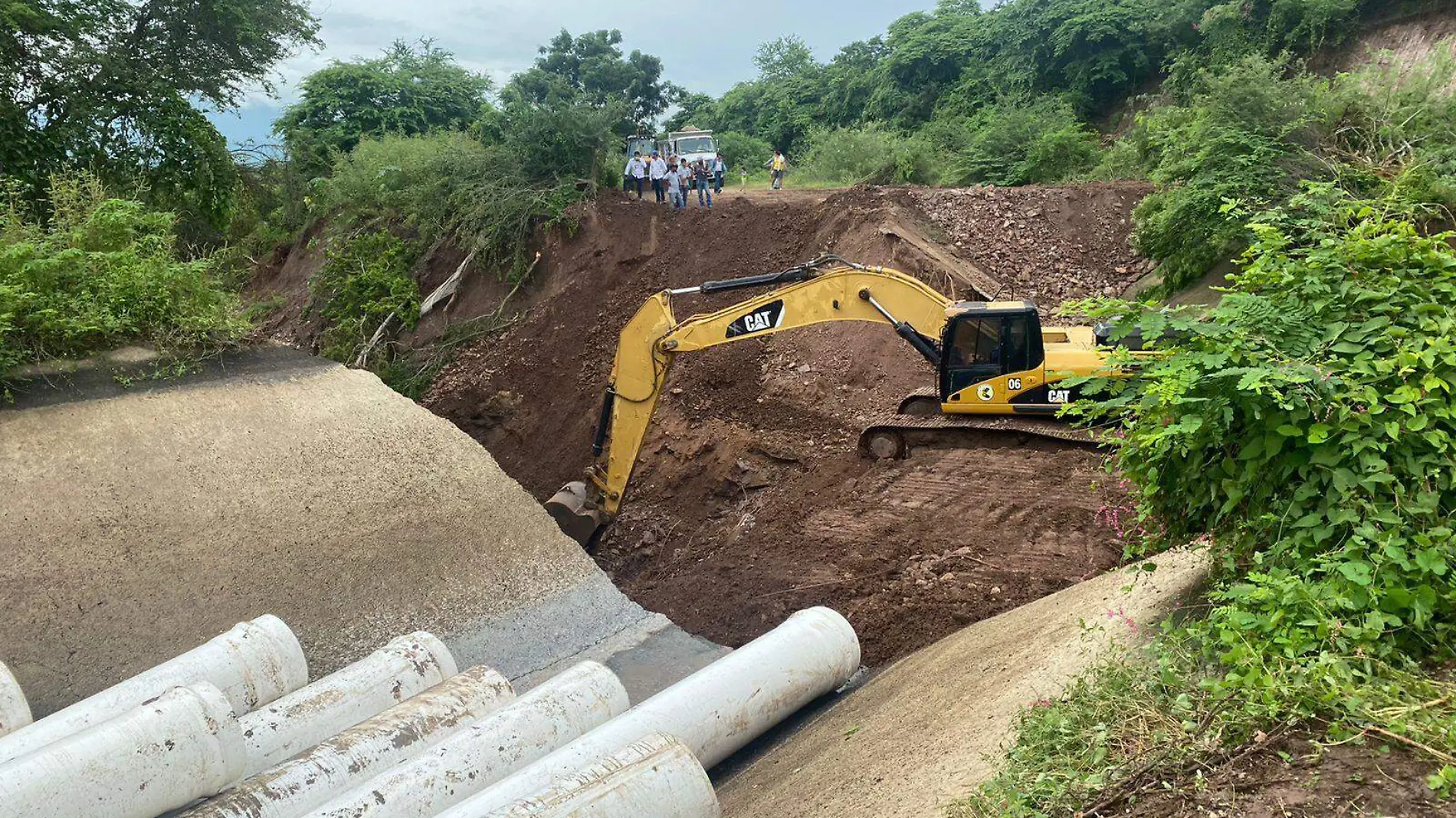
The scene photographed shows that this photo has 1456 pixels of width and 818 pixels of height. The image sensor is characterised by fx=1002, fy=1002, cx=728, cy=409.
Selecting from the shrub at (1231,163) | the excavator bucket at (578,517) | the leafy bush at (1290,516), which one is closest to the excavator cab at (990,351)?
the excavator bucket at (578,517)

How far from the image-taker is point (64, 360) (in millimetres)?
9859

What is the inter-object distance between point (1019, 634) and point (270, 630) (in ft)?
18.7

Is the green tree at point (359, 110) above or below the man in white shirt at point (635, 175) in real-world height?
above

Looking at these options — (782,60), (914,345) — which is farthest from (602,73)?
(914,345)

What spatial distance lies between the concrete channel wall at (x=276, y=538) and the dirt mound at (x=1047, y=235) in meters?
9.62

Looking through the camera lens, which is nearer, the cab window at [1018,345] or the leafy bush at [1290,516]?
the leafy bush at [1290,516]

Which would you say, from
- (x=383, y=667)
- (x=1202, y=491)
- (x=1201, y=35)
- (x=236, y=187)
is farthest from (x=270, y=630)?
(x=1201, y=35)

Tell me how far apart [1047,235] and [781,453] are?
7.92 meters

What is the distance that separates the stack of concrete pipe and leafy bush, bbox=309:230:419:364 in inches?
507

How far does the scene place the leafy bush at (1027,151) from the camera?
23016 mm

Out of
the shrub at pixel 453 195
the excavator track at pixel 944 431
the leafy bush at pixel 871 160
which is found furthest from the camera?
the leafy bush at pixel 871 160

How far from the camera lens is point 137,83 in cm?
1614

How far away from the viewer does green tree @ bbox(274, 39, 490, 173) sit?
92.7ft

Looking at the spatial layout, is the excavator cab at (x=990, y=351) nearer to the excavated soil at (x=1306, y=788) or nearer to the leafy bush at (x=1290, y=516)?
the leafy bush at (x=1290, y=516)
